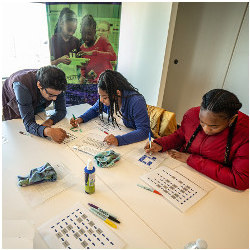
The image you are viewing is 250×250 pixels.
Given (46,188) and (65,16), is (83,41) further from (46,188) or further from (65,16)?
(46,188)

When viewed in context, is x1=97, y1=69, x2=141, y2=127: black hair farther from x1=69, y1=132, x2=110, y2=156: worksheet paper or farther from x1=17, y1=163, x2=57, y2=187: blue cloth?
x1=17, y1=163, x2=57, y2=187: blue cloth

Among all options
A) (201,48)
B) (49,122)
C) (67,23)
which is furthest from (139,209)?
(201,48)

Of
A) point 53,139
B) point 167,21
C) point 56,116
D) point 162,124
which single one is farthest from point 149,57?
point 53,139

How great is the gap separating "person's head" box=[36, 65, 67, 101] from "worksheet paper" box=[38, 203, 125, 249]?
930mm

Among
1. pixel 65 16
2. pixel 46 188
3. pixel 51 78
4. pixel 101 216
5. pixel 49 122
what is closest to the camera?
pixel 101 216

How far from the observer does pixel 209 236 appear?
77cm

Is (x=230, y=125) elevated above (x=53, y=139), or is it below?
above

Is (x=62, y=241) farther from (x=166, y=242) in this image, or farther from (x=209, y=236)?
(x=209, y=236)

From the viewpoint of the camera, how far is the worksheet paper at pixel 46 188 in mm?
879

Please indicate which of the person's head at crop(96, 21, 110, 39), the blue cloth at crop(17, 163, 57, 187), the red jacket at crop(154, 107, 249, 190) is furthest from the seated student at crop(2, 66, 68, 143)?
the person's head at crop(96, 21, 110, 39)

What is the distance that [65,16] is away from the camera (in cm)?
225

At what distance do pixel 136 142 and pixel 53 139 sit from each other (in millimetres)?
556

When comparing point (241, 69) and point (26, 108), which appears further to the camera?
point (241, 69)

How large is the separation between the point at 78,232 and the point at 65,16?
2259 millimetres
